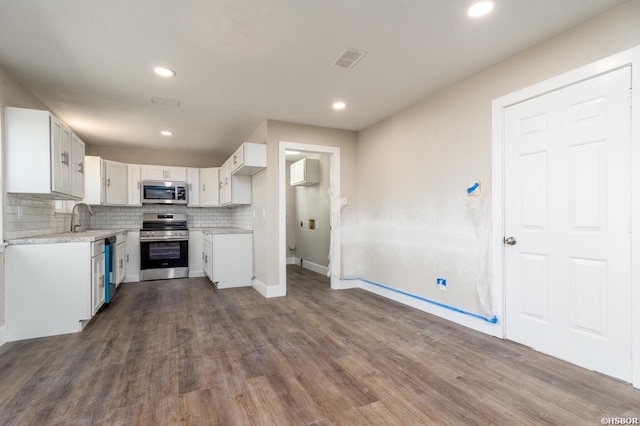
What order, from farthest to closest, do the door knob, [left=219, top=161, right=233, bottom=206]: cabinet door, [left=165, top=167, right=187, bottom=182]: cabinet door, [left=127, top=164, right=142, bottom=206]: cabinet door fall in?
[left=165, top=167, right=187, bottom=182]: cabinet door < [left=127, top=164, right=142, bottom=206]: cabinet door < [left=219, top=161, right=233, bottom=206]: cabinet door < the door knob

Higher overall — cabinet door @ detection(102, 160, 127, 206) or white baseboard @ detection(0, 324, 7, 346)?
cabinet door @ detection(102, 160, 127, 206)

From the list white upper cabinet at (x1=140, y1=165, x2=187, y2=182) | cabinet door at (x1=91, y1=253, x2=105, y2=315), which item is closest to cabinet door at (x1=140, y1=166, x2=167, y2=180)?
white upper cabinet at (x1=140, y1=165, x2=187, y2=182)

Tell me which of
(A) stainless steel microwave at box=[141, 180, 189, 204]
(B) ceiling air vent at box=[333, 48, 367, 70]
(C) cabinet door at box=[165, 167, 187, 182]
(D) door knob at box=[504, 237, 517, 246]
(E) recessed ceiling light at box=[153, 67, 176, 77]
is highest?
(B) ceiling air vent at box=[333, 48, 367, 70]

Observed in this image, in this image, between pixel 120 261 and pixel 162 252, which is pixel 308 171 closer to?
pixel 162 252

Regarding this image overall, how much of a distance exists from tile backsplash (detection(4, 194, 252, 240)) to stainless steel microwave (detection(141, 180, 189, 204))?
16.5 inches

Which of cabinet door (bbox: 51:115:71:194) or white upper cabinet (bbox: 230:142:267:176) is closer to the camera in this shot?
cabinet door (bbox: 51:115:71:194)

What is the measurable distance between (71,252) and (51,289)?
0.38m

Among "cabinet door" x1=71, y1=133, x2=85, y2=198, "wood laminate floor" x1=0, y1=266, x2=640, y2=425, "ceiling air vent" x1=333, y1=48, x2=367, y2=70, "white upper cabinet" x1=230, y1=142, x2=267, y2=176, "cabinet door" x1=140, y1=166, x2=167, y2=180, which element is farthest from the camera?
"cabinet door" x1=140, y1=166, x2=167, y2=180

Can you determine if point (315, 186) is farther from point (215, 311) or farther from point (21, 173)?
point (21, 173)

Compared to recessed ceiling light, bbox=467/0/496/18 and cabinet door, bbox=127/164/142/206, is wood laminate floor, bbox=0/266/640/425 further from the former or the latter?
cabinet door, bbox=127/164/142/206

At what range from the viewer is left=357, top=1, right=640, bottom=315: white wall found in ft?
7.85

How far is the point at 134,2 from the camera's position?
204 centimetres

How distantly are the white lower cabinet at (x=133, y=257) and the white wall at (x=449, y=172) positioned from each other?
4.23 metres

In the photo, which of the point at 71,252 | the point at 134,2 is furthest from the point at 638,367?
the point at 71,252
